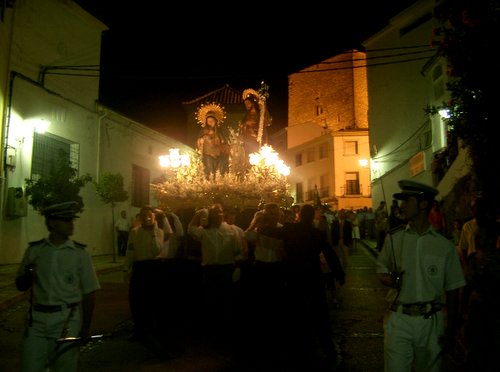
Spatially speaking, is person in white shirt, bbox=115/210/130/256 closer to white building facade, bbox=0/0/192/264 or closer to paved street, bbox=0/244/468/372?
white building facade, bbox=0/0/192/264

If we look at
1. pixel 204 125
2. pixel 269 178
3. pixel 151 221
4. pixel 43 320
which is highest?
pixel 204 125

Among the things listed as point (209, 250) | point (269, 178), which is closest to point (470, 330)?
point (209, 250)

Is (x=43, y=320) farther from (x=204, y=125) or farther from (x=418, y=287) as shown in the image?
(x=204, y=125)

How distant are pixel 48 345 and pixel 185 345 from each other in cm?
340

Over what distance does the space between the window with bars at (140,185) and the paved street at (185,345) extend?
43.6 feet

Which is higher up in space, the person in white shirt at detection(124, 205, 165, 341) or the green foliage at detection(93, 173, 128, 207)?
the green foliage at detection(93, 173, 128, 207)

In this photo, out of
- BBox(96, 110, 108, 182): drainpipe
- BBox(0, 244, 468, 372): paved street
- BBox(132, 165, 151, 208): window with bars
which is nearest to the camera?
BBox(0, 244, 468, 372): paved street

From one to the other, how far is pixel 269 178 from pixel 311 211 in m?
7.09

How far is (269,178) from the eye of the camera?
44.6 feet

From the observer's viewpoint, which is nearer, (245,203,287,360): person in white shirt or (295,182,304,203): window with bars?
(245,203,287,360): person in white shirt

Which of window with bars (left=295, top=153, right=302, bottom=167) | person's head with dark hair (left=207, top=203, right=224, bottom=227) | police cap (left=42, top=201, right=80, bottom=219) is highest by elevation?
window with bars (left=295, top=153, right=302, bottom=167)

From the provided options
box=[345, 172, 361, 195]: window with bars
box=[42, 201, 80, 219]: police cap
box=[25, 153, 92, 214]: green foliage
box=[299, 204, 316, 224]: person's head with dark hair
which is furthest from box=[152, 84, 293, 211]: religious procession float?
box=[345, 172, 361, 195]: window with bars

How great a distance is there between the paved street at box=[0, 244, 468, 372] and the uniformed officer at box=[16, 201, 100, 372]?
14.3 inches

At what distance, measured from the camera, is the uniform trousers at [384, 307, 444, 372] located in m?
3.61
